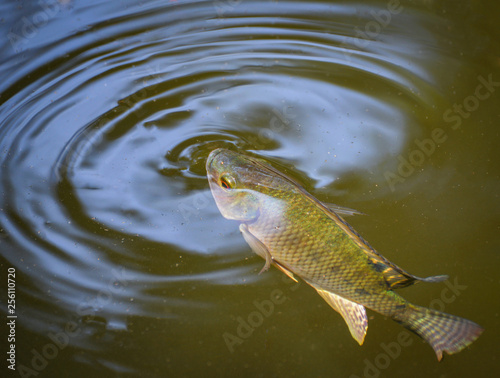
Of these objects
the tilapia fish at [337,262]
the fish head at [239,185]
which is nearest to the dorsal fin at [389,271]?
the tilapia fish at [337,262]

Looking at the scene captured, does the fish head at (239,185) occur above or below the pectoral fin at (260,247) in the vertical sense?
above

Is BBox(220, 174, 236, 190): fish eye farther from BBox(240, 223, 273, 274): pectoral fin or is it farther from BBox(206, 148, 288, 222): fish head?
BBox(240, 223, 273, 274): pectoral fin

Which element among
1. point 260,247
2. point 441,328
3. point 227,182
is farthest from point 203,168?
point 441,328

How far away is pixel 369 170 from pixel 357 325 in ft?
3.99

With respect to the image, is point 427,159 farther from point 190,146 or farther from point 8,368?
point 8,368

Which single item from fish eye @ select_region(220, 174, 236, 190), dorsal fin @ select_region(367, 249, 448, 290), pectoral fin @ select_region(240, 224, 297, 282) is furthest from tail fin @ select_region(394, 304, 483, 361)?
fish eye @ select_region(220, 174, 236, 190)

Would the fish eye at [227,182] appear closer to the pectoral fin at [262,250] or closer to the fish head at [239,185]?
the fish head at [239,185]

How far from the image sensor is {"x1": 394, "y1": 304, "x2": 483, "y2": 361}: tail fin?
7.52 feet

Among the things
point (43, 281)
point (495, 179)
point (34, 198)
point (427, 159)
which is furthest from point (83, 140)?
point (495, 179)

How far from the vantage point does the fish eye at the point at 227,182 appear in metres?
2.61

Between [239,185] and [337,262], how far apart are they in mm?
789

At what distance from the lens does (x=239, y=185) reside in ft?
8.48

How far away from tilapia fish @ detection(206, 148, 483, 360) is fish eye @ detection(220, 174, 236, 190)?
0.17 meters

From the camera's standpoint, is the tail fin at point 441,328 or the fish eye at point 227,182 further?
the fish eye at point 227,182
